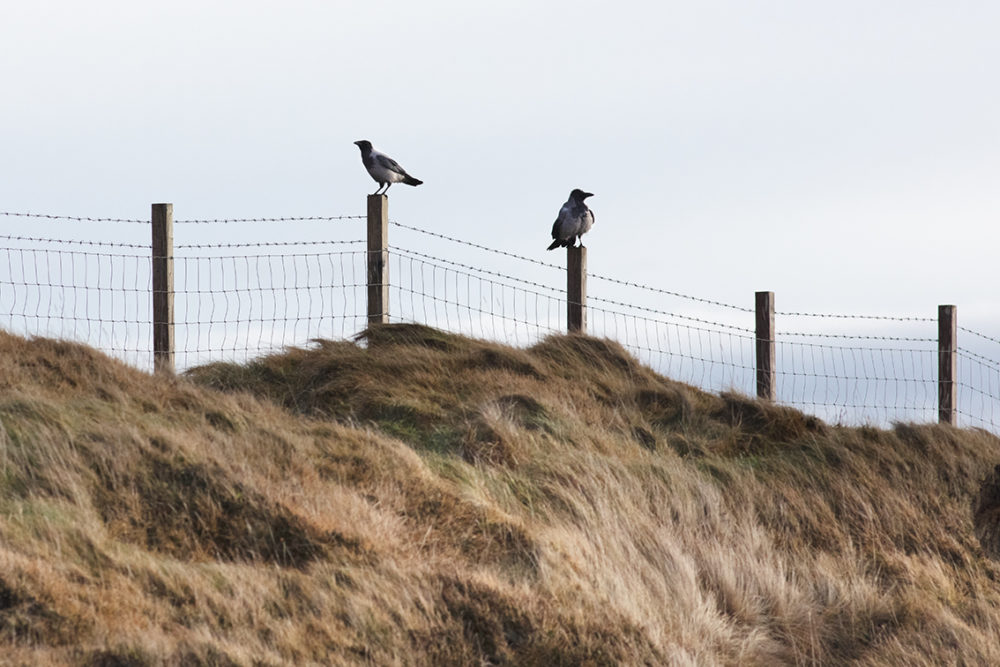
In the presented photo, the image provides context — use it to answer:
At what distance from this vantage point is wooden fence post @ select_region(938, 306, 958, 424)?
12891 mm

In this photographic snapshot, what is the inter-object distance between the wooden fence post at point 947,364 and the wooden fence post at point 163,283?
843 cm

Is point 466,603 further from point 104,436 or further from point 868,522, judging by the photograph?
point 868,522

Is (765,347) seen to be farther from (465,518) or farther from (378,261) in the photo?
(465,518)

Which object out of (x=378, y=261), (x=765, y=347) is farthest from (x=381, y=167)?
(x=765, y=347)

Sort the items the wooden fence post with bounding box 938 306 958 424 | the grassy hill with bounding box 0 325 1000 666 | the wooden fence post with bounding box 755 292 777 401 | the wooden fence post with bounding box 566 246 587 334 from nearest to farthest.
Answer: the grassy hill with bounding box 0 325 1000 666
the wooden fence post with bounding box 566 246 587 334
the wooden fence post with bounding box 755 292 777 401
the wooden fence post with bounding box 938 306 958 424

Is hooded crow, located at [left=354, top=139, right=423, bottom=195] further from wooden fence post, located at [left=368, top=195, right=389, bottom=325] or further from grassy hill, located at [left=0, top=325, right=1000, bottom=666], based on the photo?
grassy hill, located at [left=0, top=325, right=1000, bottom=666]

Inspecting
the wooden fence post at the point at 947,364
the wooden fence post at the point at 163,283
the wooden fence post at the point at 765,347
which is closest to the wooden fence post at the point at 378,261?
the wooden fence post at the point at 163,283

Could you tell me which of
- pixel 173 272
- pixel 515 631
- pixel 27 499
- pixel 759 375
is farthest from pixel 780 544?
pixel 173 272

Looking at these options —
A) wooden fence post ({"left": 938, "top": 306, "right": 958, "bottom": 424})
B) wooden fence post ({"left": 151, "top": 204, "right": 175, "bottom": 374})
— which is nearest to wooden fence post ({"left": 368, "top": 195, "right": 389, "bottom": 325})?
wooden fence post ({"left": 151, "top": 204, "right": 175, "bottom": 374})

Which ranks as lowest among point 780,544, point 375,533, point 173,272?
point 780,544

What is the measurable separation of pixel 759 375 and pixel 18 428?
25.4 ft

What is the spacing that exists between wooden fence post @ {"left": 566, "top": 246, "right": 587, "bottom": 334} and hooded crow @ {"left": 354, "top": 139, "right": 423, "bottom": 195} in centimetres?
196

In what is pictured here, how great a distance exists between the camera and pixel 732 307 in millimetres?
12469

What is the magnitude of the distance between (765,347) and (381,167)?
4.54m
